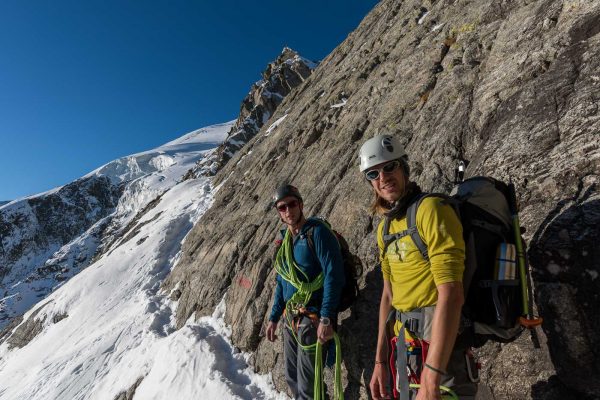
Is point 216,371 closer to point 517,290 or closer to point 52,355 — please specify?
point 517,290

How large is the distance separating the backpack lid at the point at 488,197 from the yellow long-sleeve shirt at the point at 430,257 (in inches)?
15.1

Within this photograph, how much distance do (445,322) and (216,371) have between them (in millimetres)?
A: 7280

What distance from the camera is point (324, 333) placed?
489 cm

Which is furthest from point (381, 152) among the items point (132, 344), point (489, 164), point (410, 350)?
point (132, 344)

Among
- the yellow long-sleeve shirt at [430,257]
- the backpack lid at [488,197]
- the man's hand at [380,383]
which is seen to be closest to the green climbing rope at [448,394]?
the yellow long-sleeve shirt at [430,257]

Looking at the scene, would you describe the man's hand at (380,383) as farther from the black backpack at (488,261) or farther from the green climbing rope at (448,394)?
the black backpack at (488,261)

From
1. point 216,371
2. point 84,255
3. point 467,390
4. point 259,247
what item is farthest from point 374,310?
point 84,255

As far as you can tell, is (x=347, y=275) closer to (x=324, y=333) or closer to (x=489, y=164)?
(x=324, y=333)

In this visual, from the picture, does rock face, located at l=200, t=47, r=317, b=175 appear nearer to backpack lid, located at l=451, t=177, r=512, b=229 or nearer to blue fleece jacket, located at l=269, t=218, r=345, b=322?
blue fleece jacket, located at l=269, t=218, r=345, b=322

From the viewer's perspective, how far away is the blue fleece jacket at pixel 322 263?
5016 millimetres

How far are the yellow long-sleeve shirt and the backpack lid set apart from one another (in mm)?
384

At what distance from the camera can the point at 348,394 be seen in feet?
19.2

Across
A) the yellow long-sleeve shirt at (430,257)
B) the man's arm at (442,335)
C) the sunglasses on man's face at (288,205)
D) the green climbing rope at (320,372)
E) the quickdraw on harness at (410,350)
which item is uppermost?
the sunglasses on man's face at (288,205)

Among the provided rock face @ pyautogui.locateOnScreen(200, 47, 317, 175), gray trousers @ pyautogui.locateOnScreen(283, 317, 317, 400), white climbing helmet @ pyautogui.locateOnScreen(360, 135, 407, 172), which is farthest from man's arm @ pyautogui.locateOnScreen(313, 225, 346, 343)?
rock face @ pyautogui.locateOnScreen(200, 47, 317, 175)
